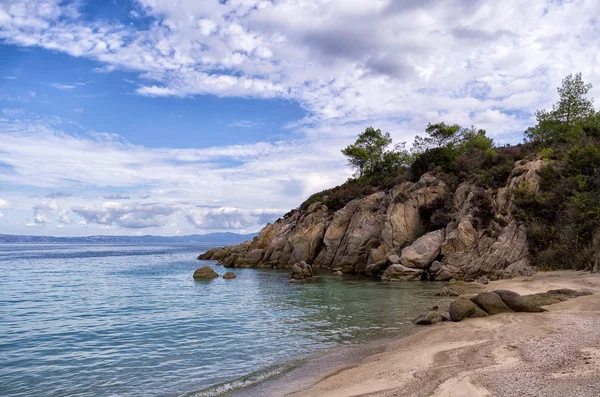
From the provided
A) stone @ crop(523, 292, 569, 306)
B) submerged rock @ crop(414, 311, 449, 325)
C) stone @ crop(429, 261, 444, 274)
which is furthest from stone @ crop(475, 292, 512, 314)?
stone @ crop(429, 261, 444, 274)

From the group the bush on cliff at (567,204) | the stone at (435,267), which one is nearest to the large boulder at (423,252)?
the stone at (435,267)

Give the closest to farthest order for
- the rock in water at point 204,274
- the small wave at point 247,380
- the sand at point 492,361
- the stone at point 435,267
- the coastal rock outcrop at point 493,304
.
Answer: the sand at point 492,361
the small wave at point 247,380
the coastal rock outcrop at point 493,304
the stone at point 435,267
the rock in water at point 204,274

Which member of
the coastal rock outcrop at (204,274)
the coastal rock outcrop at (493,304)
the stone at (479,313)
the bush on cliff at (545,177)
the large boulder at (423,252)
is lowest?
the coastal rock outcrop at (204,274)

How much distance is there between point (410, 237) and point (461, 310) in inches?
1061

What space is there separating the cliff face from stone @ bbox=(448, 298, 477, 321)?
15124 mm

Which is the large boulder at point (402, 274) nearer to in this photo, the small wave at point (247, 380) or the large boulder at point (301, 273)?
the large boulder at point (301, 273)

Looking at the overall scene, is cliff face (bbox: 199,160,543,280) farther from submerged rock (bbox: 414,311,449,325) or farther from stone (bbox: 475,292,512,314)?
submerged rock (bbox: 414,311,449,325)

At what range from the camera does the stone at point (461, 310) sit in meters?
17.3

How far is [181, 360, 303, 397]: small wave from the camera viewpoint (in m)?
11.0

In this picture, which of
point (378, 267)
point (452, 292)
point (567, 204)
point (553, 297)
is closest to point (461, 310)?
point (553, 297)

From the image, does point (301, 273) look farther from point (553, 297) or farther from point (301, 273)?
point (553, 297)

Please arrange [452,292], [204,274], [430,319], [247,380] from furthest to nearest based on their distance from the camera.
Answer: [204,274] → [452,292] → [430,319] → [247,380]

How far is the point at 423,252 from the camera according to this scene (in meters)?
37.7

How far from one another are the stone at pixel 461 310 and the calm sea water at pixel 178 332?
2000 millimetres
